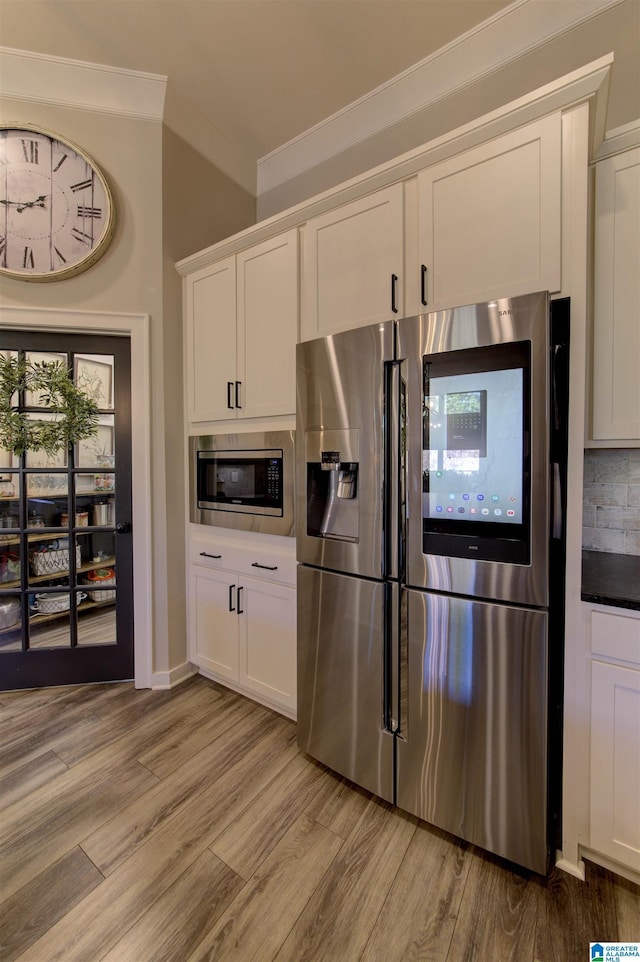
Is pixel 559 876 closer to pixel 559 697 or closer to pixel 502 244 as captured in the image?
pixel 559 697

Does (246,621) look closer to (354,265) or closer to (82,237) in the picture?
(354,265)

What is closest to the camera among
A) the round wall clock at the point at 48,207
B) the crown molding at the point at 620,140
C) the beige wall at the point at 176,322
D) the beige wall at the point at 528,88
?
the crown molding at the point at 620,140

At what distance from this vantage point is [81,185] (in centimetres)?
215

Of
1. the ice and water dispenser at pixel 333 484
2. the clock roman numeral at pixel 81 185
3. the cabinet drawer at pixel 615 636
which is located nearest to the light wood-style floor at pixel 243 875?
the cabinet drawer at pixel 615 636

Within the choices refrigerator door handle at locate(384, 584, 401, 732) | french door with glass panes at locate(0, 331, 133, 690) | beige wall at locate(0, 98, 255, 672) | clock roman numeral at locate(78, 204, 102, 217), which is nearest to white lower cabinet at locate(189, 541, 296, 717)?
beige wall at locate(0, 98, 255, 672)

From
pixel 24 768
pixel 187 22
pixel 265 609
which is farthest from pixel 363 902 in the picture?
pixel 187 22

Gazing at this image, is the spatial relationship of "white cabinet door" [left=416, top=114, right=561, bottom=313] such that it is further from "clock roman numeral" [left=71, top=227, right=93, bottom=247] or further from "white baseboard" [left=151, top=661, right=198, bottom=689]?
"white baseboard" [left=151, top=661, right=198, bottom=689]

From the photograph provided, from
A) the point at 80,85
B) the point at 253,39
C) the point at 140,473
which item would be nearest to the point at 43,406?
the point at 140,473

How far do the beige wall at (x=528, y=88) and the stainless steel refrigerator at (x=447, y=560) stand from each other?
50.0 inches

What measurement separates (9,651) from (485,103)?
12.6 feet

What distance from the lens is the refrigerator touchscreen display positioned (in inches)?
47.1

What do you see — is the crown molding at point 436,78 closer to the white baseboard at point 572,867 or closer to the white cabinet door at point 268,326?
the white cabinet door at point 268,326

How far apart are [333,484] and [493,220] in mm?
1057

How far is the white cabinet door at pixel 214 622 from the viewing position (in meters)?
2.20
